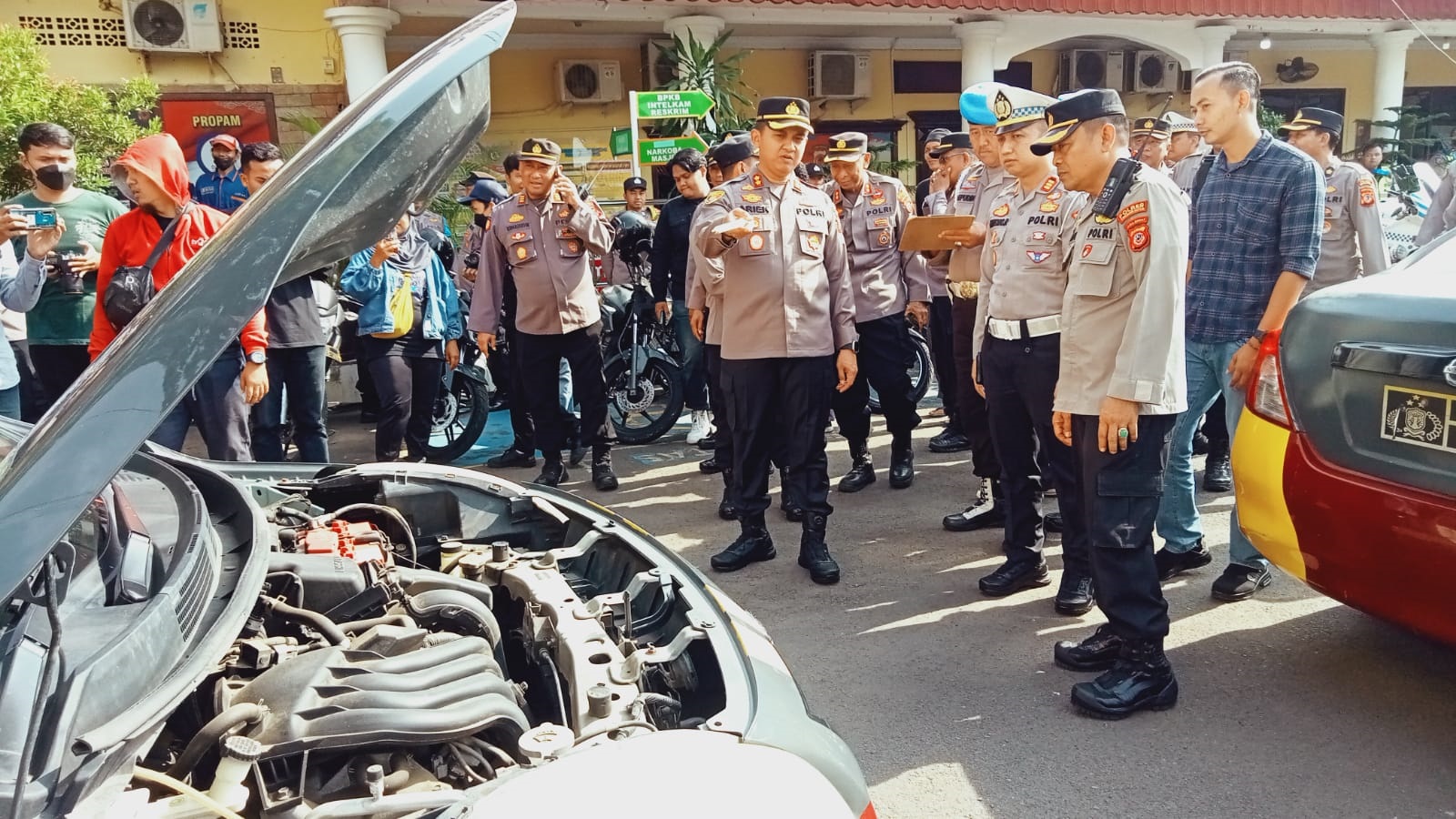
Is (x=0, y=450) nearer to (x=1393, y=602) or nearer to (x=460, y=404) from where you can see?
(x=1393, y=602)

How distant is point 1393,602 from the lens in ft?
8.71

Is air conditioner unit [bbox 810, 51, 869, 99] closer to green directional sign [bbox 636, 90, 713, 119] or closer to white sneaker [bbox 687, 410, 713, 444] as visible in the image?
green directional sign [bbox 636, 90, 713, 119]

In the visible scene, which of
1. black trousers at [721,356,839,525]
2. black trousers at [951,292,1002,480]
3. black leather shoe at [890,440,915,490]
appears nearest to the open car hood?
black trousers at [721,356,839,525]

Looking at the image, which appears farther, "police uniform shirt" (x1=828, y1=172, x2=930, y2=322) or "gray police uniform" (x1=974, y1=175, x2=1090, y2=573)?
"police uniform shirt" (x1=828, y1=172, x2=930, y2=322)

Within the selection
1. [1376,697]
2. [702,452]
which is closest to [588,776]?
[1376,697]

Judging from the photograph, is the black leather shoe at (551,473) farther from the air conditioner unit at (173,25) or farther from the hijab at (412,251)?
the air conditioner unit at (173,25)

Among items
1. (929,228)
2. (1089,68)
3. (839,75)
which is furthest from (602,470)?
(1089,68)

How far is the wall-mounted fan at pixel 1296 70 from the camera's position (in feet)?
49.7

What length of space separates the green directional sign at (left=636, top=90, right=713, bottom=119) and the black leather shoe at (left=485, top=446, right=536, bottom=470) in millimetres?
3152

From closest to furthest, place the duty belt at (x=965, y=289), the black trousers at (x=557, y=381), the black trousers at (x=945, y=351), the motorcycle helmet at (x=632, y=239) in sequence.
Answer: the duty belt at (x=965, y=289) < the black trousers at (x=557, y=381) < the black trousers at (x=945, y=351) < the motorcycle helmet at (x=632, y=239)

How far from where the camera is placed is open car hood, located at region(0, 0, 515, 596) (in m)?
1.31

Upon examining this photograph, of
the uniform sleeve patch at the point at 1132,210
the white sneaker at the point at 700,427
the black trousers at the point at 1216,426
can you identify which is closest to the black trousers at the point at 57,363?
the white sneaker at the point at 700,427

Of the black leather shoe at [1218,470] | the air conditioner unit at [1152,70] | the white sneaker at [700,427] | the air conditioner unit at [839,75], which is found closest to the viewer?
the black leather shoe at [1218,470]

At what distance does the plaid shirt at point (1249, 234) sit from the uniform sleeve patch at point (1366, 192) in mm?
1354
